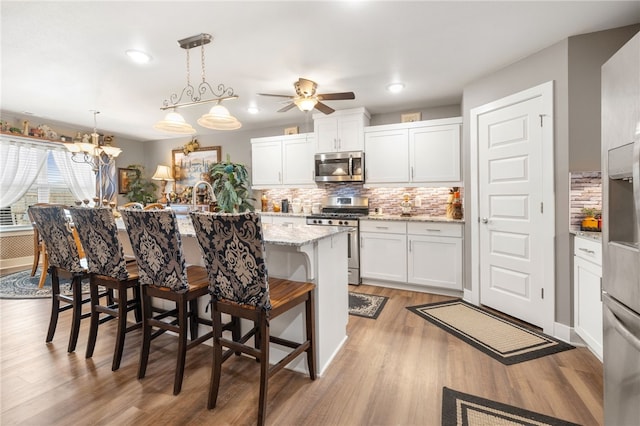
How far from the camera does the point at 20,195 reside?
488cm

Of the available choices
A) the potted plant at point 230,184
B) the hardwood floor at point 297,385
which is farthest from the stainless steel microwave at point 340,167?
the hardwood floor at point 297,385

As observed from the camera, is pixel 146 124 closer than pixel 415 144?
No

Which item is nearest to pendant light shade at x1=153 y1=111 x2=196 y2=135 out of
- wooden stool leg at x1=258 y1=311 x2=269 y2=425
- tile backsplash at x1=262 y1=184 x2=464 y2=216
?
wooden stool leg at x1=258 y1=311 x2=269 y2=425

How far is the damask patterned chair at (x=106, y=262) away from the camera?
2086 mm

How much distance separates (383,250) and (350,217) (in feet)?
2.09

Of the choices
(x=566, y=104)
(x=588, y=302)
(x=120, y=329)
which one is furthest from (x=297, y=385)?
(x=566, y=104)

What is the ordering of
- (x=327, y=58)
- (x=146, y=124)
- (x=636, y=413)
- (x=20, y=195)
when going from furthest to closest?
(x=146, y=124)
(x=20, y=195)
(x=327, y=58)
(x=636, y=413)

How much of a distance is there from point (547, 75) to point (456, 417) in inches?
112

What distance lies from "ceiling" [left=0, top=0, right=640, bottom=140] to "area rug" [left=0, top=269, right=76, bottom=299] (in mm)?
2500

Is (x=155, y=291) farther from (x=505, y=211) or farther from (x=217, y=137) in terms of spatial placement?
(x=217, y=137)

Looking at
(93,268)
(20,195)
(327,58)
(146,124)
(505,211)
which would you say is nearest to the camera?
(93,268)

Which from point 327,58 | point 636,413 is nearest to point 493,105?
point 327,58

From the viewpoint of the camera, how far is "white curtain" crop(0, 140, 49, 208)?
185 inches

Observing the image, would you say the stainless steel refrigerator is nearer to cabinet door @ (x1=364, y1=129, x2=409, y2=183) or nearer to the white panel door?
the white panel door
